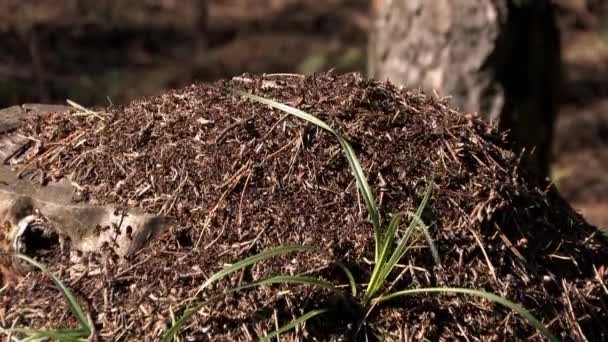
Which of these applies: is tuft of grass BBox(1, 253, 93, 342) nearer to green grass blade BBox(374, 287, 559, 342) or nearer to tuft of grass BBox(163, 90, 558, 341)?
tuft of grass BBox(163, 90, 558, 341)

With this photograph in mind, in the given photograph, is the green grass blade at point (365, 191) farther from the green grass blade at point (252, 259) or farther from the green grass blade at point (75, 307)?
the green grass blade at point (75, 307)

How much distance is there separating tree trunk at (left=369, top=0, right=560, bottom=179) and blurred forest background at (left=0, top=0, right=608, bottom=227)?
6.99 ft

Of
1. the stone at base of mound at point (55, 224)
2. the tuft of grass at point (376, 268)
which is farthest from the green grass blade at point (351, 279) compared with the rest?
the stone at base of mound at point (55, 224)

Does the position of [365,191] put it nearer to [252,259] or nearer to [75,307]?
[252,259]

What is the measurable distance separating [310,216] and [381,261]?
0.25 metres

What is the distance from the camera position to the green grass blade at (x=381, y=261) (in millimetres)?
2346

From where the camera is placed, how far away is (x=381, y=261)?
2350mm

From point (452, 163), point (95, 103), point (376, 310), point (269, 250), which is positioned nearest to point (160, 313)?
point (269, 250)

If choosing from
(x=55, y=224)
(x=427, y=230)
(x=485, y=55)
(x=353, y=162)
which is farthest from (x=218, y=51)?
(x=427, y=230)

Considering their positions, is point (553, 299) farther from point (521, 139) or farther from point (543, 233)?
point (521, 139)

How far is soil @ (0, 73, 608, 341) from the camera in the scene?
2.35 m

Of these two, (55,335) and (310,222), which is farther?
(310,222)

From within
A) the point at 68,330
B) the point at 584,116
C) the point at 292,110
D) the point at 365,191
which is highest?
the point at 292,110

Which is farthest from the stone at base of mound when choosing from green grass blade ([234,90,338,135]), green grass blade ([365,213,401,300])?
green grass blade ([365,213,401,300])
